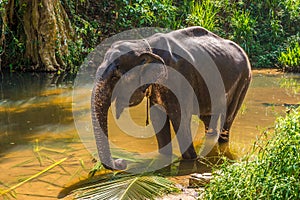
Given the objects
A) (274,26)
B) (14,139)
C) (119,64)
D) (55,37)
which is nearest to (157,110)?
(119,64)

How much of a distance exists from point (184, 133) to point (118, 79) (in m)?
1.13

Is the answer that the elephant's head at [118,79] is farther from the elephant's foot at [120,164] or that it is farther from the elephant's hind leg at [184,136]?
the elephant's hind leg at [184,136]

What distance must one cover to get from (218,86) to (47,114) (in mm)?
2950

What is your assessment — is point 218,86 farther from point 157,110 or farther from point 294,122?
point 294,122

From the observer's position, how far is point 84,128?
638cm

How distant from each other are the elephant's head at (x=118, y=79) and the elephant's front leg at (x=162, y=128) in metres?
0.61

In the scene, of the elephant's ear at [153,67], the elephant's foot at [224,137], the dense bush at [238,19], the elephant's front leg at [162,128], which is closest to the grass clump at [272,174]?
the elephant's ear at [153,67]

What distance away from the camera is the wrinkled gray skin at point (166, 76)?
3.98 metres

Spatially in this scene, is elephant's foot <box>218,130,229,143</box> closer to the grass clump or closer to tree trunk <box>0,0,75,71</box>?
the grass clump

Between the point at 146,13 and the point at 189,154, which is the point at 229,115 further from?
the point at 146,13

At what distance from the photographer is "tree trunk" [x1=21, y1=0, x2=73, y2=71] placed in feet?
38.4

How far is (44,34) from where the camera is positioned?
1184 centimetres

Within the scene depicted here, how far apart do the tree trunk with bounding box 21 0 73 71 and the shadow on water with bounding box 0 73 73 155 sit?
26.4 inches

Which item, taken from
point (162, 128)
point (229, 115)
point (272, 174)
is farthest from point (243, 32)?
point (272, 174)
